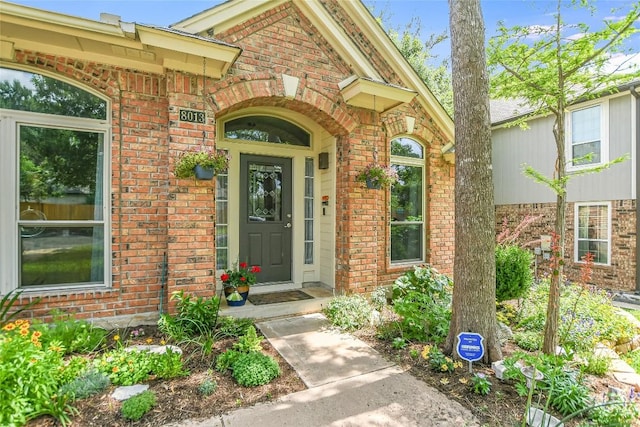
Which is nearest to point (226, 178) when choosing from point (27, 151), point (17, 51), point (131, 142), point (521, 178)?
point (131, 142)

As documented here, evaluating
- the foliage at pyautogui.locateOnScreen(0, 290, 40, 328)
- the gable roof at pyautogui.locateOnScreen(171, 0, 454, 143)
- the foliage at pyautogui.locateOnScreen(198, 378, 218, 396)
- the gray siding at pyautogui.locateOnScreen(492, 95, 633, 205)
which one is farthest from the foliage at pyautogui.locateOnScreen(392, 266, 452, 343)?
the gray siding at pyautogui.locateOnScreen(492, 95, 633, 205)

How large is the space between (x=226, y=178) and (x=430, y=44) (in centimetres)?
1426

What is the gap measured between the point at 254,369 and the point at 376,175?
3.20 meters

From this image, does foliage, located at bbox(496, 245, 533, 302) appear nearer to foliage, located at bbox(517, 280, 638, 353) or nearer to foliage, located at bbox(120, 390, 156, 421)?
foliage, located at bbox(517, 280, 638, 353)

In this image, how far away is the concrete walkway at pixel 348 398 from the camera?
237 cm

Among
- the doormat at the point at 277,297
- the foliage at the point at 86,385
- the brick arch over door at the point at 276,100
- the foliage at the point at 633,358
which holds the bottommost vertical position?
the foliage at the point at 633,358

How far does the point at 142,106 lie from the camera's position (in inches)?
157

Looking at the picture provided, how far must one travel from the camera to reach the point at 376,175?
16.3 ft

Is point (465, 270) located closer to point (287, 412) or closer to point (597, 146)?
point (287, 412)

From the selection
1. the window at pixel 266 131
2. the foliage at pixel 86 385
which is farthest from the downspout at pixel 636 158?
the foliage at pixel 86 385

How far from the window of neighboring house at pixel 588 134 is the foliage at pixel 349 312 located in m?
6.66

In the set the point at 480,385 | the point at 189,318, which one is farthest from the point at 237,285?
the point at 480,385

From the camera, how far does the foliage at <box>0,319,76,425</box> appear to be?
2.14 m

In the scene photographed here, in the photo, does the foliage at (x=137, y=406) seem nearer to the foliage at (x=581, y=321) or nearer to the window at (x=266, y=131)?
the window at (x=266, y=131)
